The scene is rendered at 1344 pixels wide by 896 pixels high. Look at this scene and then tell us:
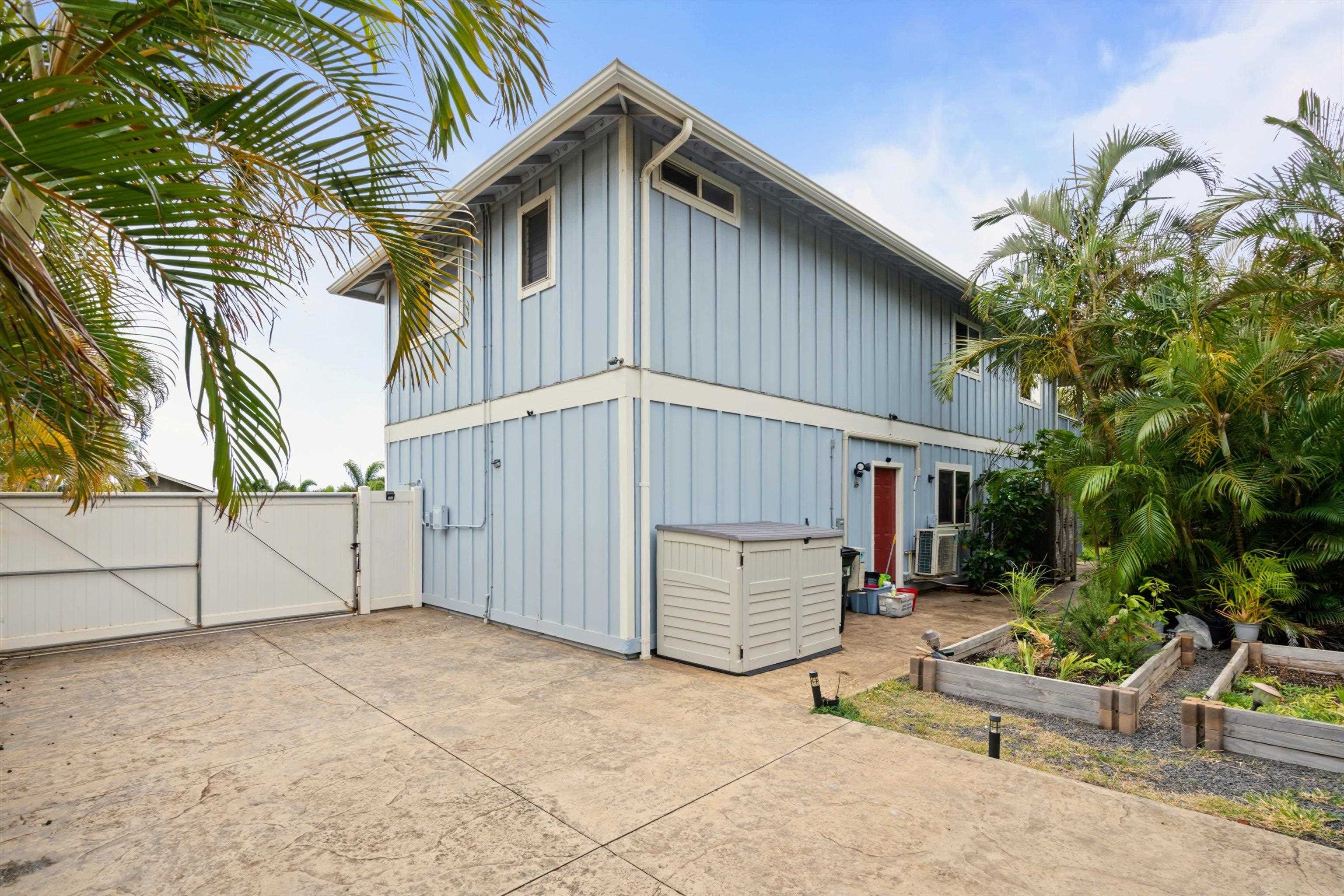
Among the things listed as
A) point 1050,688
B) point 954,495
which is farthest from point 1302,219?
point 954,495

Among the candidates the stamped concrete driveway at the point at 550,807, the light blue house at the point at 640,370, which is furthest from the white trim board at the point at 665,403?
the stamped concrete driveway at the point at 550,807

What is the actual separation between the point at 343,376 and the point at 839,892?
1884cm

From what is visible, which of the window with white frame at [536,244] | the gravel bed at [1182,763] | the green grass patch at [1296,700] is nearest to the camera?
the gravel bed at [1182,763]

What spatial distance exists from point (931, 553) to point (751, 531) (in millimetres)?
5174

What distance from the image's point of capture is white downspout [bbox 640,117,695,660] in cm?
600

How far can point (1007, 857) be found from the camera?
267cm

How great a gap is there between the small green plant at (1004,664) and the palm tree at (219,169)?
449 cm

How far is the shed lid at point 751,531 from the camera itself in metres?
5.52

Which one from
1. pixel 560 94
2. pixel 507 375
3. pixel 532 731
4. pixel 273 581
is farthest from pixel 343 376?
pixel 532 731

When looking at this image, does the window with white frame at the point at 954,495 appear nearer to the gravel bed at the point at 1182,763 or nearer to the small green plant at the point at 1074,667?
the small green plant at the point at 1074,667

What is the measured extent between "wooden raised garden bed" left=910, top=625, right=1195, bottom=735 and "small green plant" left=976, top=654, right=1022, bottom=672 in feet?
0.48

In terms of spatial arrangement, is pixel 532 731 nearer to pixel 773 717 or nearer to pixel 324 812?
pixel 324 812

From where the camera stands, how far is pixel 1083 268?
788 cm

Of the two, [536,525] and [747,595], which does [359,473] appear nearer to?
[536,525]
